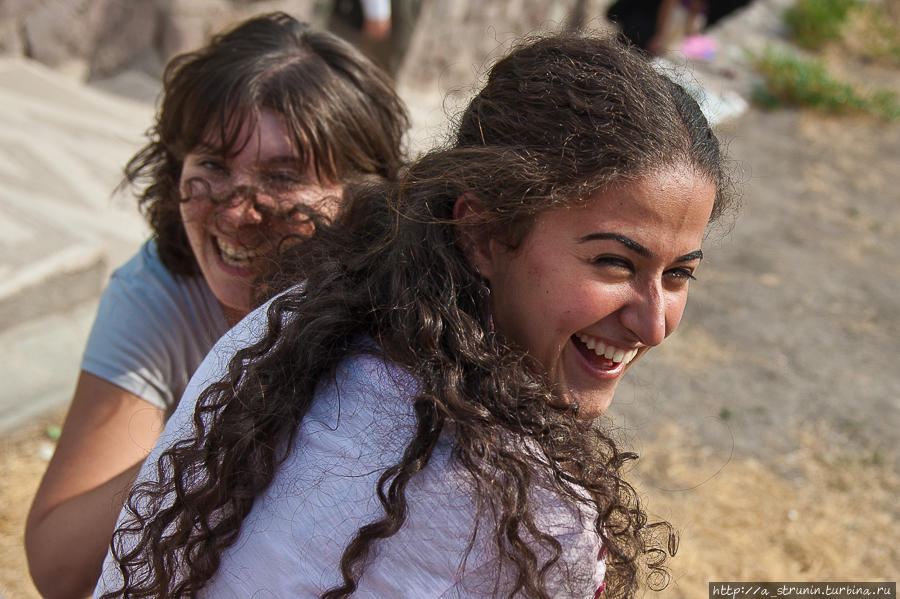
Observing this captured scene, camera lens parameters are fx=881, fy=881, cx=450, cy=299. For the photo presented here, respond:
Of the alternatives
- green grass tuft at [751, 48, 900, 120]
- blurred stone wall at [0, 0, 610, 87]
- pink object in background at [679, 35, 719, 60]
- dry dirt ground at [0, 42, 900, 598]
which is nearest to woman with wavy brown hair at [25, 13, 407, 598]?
dry dirt ground at [0, 42, 900, 598]

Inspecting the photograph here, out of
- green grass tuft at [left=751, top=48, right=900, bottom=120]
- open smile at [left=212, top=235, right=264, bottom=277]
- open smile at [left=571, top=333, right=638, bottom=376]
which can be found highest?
open smile at [left=571, top=333, right=638, bottom=376]

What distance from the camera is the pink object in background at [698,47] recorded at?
816 cm

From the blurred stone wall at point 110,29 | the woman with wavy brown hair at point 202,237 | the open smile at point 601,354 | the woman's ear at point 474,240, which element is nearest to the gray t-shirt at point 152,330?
the woman with wavy brown hair at point 202,237

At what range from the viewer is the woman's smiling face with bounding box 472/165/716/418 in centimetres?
136

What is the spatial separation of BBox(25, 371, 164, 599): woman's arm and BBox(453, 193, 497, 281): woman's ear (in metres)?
0.80

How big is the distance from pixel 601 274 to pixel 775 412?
3.12 metres

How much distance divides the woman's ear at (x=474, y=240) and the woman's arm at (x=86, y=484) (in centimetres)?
80

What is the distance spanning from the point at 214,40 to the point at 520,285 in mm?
1279

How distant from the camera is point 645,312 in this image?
140 centimetres

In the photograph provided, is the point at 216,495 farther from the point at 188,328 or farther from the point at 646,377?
the point at 646,377

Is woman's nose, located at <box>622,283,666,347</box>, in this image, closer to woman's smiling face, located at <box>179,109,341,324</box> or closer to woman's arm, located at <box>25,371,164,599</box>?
woman's smiling face, located at <box>179,109,341,324</box>

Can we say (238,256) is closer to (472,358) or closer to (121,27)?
(472,358)

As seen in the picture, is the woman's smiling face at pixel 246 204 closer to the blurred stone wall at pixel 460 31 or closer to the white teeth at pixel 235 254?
the white teeth at pixel 235 254

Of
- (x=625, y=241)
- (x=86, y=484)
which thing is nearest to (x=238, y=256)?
(x=86, y=484)
